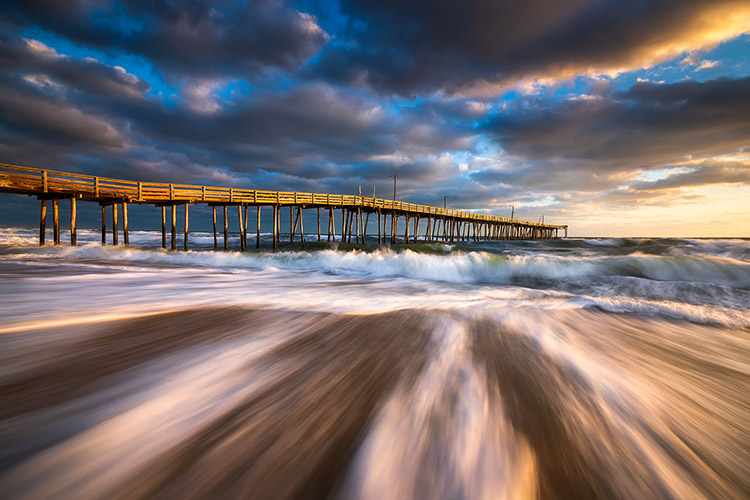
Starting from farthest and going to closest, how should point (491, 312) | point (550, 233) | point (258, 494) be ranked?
point (550, 233)
point (491, 312)
point (258, 494)

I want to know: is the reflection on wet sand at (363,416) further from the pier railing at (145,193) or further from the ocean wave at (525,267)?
the pier railing at (145,193)

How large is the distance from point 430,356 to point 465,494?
4.75 ft

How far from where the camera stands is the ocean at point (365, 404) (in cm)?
111

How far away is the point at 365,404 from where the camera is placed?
170 cm

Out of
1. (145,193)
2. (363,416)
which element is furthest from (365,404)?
(145,193)

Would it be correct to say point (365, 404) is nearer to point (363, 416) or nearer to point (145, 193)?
point (363, 416)

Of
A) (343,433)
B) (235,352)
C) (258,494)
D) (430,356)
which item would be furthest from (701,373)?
(235,352)

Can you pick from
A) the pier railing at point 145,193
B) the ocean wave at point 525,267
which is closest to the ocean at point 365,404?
the ocean wave at point 525,267

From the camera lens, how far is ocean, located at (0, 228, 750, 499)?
1.11 meters

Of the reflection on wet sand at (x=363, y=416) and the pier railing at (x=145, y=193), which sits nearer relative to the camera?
the reflection on wet sand at (x=363, y=416)

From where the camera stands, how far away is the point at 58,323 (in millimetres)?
3029

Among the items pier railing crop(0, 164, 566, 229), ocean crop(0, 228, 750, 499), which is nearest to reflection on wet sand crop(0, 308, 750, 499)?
ocean crop(0, 228, 750, 499)

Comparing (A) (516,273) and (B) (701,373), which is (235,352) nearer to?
(B) (701,373)

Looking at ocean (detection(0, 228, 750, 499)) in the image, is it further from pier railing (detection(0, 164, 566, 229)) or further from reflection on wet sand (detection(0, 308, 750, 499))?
pier railing (detection(0, 164, 566, 229))
